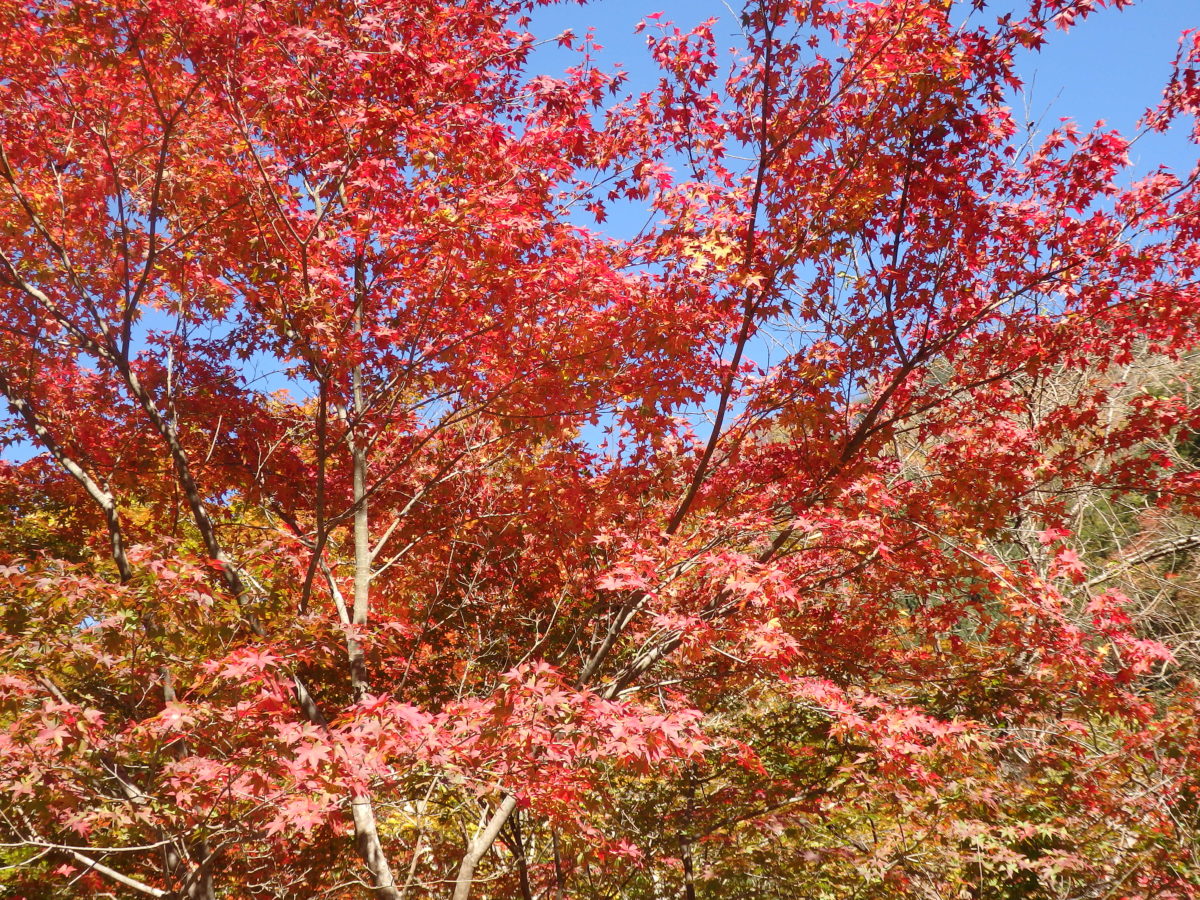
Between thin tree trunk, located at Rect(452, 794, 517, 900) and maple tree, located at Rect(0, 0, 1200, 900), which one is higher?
maple tree, located at Rect(0, 0, 1200, 900)

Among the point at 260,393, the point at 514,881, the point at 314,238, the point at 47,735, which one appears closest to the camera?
the point at 47,735

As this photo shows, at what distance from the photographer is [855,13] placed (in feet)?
18.9

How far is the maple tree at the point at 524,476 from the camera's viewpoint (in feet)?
15.1

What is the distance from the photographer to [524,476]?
284 inches

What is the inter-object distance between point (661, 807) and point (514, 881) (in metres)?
1.89

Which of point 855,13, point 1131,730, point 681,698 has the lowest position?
point 1131,730

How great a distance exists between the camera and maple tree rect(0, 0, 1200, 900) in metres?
4.60

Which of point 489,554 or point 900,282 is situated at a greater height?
point 900,282

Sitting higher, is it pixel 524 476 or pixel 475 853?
pixel 524 476

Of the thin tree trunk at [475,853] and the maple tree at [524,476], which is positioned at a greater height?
the maple tree at [524,476]

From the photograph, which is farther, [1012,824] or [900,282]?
[1012,824]

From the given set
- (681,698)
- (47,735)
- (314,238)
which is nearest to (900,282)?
(681,698)

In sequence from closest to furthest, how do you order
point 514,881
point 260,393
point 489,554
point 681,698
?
point 681,698 < point 260,393 < point 489,554 < point 514,881

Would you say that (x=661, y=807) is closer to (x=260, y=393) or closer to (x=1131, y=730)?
(x=1131, y=730)
